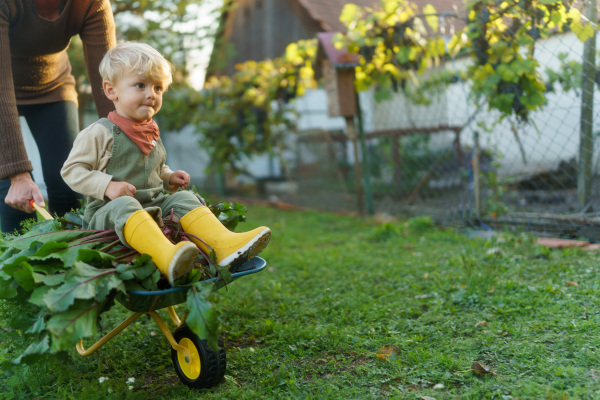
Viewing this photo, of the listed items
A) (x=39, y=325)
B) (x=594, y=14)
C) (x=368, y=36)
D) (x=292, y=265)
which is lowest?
(x=292, y=265)

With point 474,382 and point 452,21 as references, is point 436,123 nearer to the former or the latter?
point 452,21

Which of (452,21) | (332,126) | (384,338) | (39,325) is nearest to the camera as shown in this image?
(39,325)

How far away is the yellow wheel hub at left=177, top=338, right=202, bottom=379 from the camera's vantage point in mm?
2021

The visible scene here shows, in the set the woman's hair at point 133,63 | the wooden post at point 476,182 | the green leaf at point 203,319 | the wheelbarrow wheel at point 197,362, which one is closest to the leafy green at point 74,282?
the green leaf at point 203,319

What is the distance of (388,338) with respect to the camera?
241 cm

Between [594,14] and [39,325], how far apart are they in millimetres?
3750

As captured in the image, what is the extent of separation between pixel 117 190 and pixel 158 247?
1.06 feet

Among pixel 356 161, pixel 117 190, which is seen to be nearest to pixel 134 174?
pixel 117 190

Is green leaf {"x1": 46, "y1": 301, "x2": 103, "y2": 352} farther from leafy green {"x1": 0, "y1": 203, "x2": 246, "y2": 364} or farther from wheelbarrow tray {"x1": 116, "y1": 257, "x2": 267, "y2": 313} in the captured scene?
wheelbarrow tray {"x1": 116, "y1": 257, "x2": 267, "y2": 313}

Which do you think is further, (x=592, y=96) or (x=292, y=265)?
(x=292, y=265)

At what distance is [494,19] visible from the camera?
3885 millimetres

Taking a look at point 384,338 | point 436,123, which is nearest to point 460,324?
point 384,338

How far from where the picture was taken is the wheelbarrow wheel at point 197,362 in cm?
196

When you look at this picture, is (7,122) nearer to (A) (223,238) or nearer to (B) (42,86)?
(B) (42,86)
